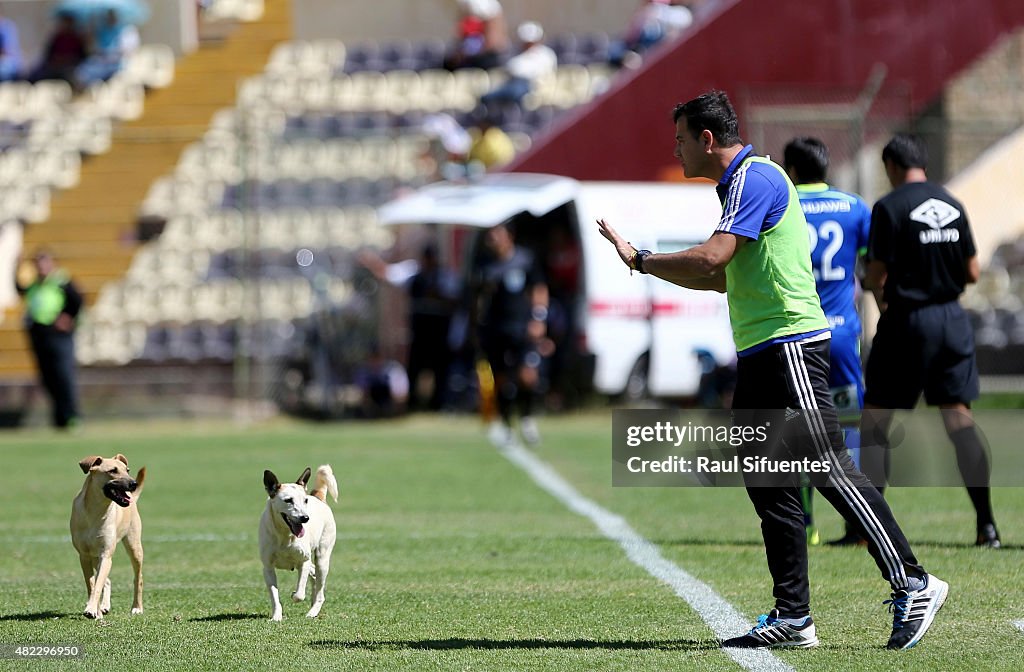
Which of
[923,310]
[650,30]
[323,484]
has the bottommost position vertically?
[323,484]

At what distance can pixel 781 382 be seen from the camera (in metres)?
5.73

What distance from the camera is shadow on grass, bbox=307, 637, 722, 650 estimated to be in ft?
18.9

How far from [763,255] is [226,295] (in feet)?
53.5

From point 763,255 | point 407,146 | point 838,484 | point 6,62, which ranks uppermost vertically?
point 6,62

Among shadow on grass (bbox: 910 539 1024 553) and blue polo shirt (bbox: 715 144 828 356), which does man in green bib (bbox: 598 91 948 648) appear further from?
shadow on grass (bbox: 910 539 1024 553)

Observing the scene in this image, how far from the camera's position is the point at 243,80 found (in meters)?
26.7

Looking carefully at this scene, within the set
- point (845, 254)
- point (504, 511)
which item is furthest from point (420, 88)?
point (845, 254)

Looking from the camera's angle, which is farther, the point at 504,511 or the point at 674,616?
the point at 504,511

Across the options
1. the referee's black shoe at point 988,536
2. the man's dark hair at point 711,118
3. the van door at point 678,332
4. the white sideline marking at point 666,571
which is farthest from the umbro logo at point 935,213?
the van door at point 678,332

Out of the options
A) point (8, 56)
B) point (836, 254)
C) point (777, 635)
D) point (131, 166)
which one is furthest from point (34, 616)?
point (8, 56)

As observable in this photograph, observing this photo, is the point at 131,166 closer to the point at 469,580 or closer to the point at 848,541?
the point at 848,541

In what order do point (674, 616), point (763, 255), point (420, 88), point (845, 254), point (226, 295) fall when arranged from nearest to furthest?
point (763, 255) < point (674, 616) < point (845, 254) < point (226, 295) < point (420, 88)

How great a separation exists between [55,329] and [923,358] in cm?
1225

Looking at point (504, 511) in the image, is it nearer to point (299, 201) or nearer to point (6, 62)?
point (299, 201)
